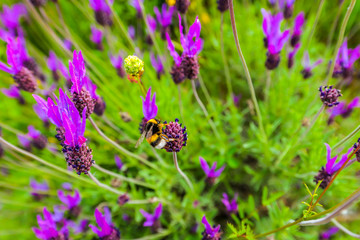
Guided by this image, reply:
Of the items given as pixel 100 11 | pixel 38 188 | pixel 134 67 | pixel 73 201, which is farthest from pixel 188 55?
pixel 38 188

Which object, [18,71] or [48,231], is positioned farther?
[18,71]

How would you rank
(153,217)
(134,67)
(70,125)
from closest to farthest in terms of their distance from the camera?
(70,125), (134,67), (153,217)

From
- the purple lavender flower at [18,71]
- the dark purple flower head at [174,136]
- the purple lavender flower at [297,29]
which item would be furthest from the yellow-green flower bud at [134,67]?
the purple lavender flower at [297,29]

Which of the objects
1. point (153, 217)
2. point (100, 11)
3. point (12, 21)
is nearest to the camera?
point (153, 217)

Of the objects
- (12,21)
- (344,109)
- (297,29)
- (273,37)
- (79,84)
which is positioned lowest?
(79,84)

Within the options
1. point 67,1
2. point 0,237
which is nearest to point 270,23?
point 67,1

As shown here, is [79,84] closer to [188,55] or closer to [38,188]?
[188,55]

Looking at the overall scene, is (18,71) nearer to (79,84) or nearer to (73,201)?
(79,84)

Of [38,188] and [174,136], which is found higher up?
[38,188]
